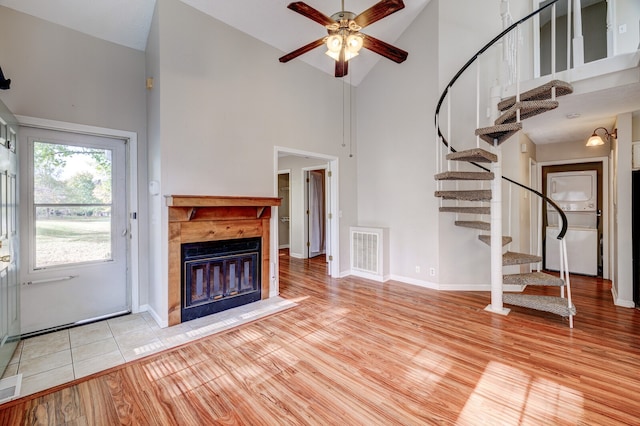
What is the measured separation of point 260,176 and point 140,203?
152 centimetres

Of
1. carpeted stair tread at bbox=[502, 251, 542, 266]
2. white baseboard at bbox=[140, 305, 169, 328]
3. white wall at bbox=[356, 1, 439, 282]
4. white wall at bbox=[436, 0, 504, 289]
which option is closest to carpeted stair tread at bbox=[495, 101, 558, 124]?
white wall at bbox=[436, 0, 504, 289]

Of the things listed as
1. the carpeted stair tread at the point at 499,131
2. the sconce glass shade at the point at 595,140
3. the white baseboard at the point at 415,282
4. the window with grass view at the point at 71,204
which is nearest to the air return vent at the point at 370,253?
the white baseboard at the point at 415,282

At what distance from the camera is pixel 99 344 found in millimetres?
2691

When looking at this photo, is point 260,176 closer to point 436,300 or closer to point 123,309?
point 123,309

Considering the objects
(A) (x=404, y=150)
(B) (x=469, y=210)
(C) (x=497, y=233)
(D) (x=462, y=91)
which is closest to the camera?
(C) (x=497, y=233)

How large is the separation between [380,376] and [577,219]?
5702 millimetres

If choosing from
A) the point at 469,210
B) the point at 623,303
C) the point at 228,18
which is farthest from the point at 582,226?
the point at 228,18

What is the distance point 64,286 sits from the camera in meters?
3.04

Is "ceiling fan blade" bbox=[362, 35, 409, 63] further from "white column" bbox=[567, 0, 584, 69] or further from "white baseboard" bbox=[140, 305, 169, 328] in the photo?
"white baseboard" bbox=[140, 305, 169, 328]

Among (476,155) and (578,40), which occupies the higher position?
(578,40)

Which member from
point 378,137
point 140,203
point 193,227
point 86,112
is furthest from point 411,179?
point 86,112

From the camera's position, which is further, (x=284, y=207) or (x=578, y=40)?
(x=284, y=207)

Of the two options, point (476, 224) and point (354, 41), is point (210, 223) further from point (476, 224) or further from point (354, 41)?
point (476, 224)

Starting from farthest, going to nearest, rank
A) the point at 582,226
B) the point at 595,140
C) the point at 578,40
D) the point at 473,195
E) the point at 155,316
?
the point at 582,226 → the point at 595,140 → the point at 473,195 → the point at 155,316 → the point at 578,40
